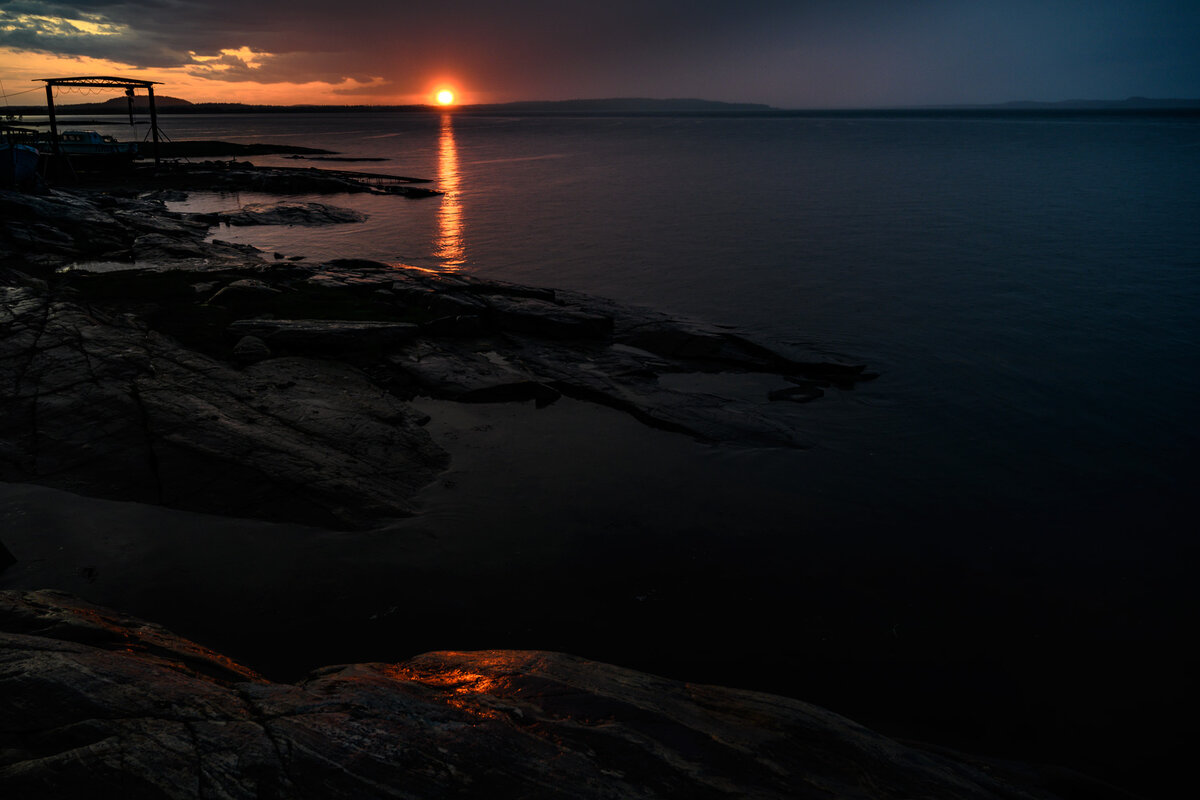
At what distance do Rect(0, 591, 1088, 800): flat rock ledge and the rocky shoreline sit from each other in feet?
0.07

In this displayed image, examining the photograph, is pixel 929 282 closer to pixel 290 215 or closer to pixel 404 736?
pixel 404 736

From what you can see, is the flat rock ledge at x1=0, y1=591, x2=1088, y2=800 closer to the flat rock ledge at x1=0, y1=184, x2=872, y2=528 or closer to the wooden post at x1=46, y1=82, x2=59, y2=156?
the flat rock ledge at x1=0, y1=184, x2=872, y2=528

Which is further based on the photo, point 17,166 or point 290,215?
point 290,215

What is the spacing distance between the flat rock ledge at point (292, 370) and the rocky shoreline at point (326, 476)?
6cm

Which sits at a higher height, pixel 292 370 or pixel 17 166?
pixel 17 166

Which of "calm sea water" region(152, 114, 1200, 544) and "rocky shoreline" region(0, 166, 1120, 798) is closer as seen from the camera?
"rocky shoreline" region(0, 166, 1120, 798)

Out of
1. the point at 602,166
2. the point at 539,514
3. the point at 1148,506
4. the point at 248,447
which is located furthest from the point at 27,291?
the point at 602,166

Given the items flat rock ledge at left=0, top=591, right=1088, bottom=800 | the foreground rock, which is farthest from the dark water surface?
the foreground rock

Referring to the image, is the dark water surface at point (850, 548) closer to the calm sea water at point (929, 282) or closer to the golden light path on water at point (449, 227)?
Answer: the calm sea water at point (929, 282)

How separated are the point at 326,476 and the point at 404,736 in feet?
21.7

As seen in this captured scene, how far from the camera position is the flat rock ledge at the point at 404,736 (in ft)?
13.2

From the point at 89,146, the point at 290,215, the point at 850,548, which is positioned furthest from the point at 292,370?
the point at 89,146

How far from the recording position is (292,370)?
13.9 meters

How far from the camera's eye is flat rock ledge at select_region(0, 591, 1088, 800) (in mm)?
4027
